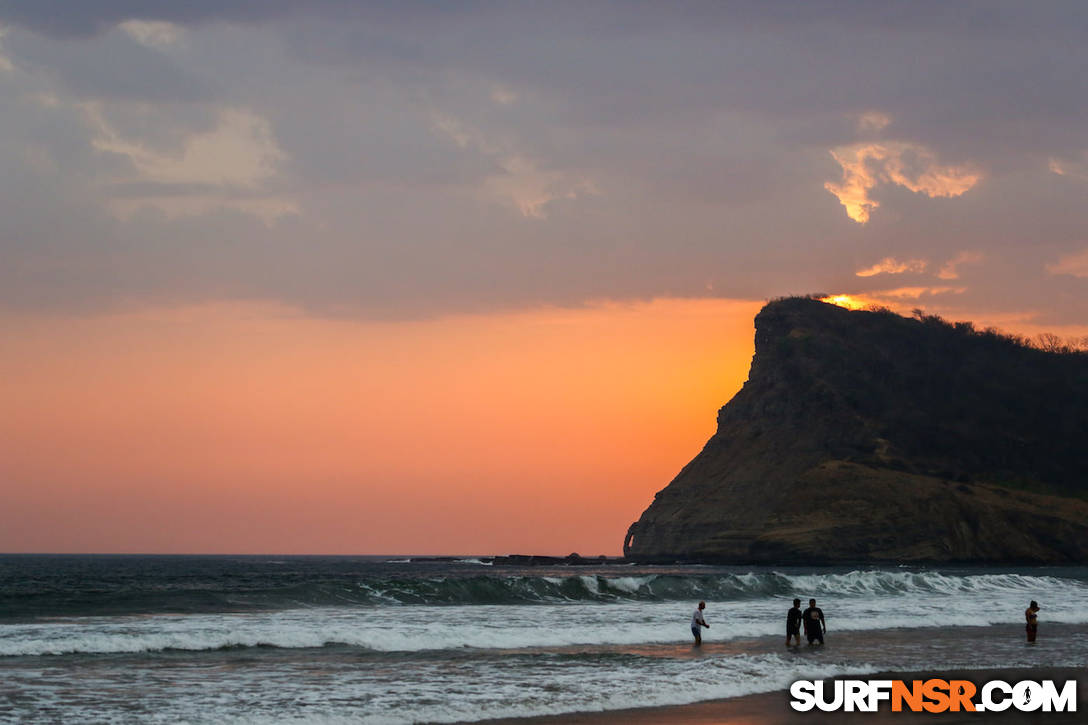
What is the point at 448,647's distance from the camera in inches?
1159

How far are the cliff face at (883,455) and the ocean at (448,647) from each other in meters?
73.9

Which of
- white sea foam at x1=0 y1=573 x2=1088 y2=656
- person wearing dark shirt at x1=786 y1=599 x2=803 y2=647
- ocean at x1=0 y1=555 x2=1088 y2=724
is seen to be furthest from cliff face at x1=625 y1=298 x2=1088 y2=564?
person wearing dark shirt at x1=786 y1=599 x2=803 y2=647

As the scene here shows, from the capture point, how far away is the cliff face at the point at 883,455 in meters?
124

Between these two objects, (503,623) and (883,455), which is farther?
(883,455)

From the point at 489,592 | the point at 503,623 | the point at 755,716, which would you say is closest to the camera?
the point at 755,716

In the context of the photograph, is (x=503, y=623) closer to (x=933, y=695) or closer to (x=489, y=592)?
(x=489, y=592)

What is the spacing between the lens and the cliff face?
406ft

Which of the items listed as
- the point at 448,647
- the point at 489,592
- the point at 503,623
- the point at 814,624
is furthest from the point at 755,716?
the point at 489,592

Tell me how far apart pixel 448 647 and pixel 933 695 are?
1352 cm

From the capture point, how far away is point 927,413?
15200 centimetres

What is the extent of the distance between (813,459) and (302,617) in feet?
355

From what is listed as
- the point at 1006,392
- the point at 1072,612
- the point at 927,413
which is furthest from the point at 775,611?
the point at 1006,392

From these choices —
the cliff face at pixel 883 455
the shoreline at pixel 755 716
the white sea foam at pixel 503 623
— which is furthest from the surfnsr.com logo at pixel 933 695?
the cliff face at pixel 883 455

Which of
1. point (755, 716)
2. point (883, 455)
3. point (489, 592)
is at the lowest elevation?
point (489, 592)
